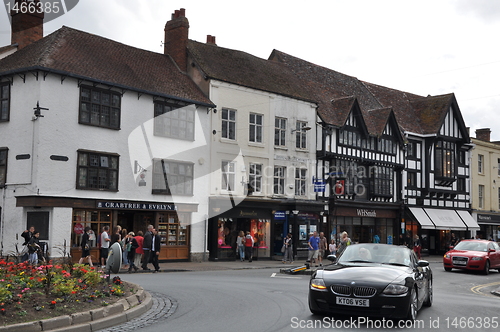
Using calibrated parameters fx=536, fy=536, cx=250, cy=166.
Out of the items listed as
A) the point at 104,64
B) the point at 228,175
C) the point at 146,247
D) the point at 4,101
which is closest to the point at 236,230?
the point at 228,175

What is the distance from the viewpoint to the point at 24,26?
85.6 feet

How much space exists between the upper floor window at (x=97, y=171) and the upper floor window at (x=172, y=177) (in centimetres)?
217

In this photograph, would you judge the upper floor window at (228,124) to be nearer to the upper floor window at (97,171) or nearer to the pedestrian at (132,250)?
the upper floor window at (97,171)

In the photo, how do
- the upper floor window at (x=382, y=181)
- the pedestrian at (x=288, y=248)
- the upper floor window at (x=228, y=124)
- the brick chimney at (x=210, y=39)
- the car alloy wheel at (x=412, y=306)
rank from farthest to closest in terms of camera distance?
1. the upper floor window at (x=382, y=181)
2. the brick chimney at (x=210, y=39)
3. the upper floor window at (x=228, y=124)
4. the pedestrian at (x=288, y=248)
5. the car alloy wheel at (x=412, y=306)

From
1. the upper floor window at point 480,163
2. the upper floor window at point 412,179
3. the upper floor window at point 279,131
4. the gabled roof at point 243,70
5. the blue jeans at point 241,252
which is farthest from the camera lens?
the upper floor window at point 480,163

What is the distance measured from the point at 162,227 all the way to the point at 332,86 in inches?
717

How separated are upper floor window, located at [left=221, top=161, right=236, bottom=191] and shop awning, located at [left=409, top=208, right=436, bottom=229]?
15884mm

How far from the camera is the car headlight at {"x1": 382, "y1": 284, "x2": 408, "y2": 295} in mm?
8734

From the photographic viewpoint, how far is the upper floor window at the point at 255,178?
1166 inches

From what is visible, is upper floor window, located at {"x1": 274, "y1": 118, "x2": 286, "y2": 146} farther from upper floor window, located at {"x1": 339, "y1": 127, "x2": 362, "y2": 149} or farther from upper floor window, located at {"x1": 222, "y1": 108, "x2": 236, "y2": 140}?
upper floor window, located at {"x1": 339, "y1": 127, "x2": 362, "y2": 149}

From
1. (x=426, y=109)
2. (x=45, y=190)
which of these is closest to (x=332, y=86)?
(x=426, y=109)

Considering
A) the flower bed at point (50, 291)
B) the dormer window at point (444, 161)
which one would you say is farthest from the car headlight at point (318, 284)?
the dormer window at point (444, 161)

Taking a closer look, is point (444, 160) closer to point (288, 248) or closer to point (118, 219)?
point (288, 248)

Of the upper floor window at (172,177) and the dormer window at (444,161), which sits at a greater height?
the dormer window at (444,161)
